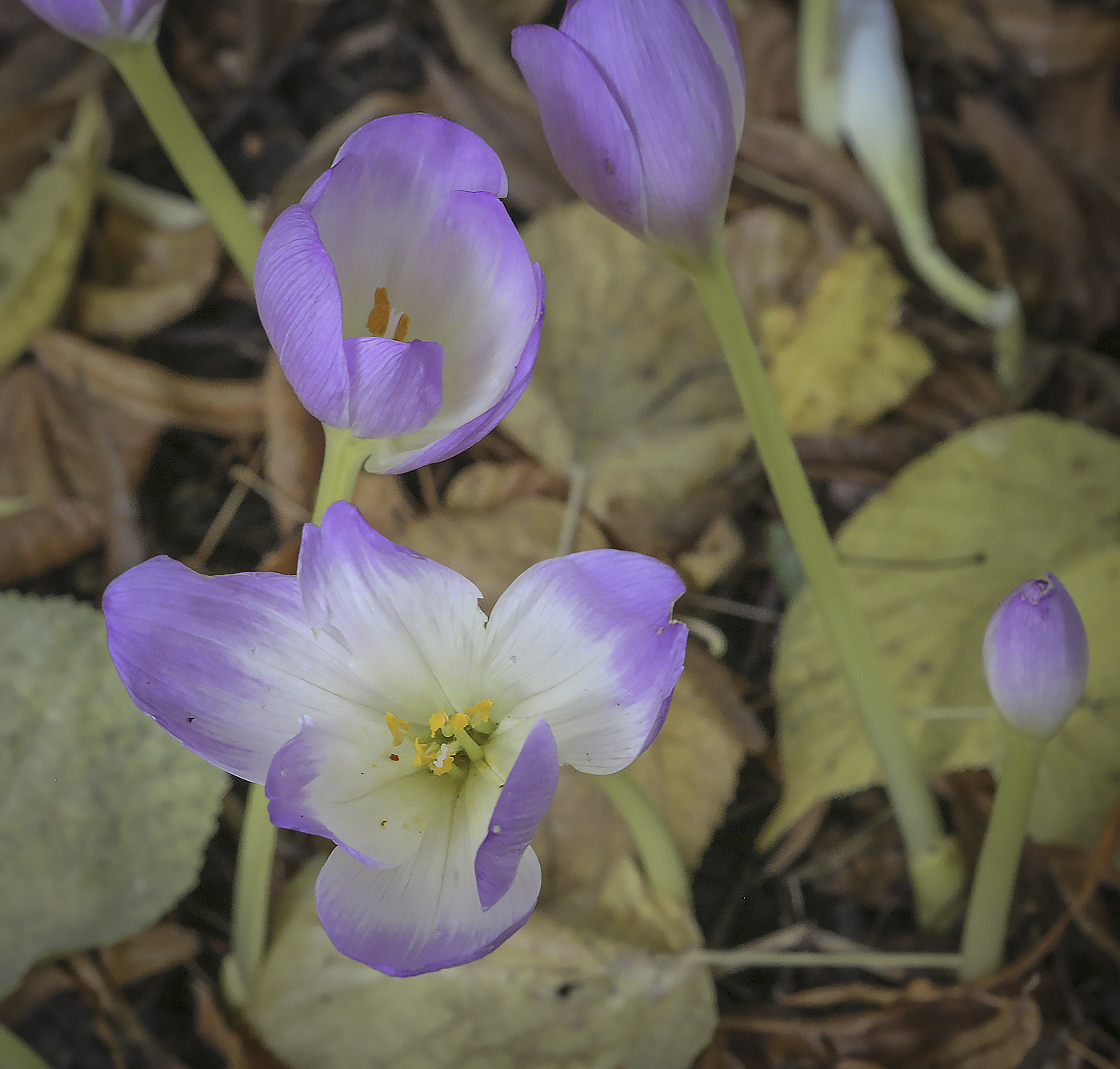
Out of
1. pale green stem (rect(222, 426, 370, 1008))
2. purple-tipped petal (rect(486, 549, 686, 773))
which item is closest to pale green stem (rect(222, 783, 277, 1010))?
pale green stem (rect(222, 426, 370, 1008))

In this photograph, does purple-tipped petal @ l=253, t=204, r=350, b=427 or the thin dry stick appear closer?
purple-tipped petal @ l=253, t=204, r=350, b=427

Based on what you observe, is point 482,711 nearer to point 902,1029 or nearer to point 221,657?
point 221,657

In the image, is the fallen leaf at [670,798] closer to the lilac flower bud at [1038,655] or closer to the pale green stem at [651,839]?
the pale green stem at [651,839]

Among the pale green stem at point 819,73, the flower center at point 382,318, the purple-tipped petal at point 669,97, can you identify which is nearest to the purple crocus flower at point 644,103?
the purple-tipped petal at point 669,97

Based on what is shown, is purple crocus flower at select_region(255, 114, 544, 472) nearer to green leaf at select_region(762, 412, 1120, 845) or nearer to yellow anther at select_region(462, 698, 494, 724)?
yellow anther at select_region(462, 698, 494, 724)

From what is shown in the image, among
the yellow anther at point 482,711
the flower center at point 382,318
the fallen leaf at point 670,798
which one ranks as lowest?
the fallen leaf at point 670,798

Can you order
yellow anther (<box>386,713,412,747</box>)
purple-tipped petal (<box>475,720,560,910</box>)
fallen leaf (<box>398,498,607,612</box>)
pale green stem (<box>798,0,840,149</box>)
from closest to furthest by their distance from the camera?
purple-tipped petal (<box>475,720,560,910</box>)
yellow anther (<box>386,713,412,747</box>)
fallen leaf (<box>398,498,607,612</box>)
pale green stem (<box>798,0,840,149</box>)
